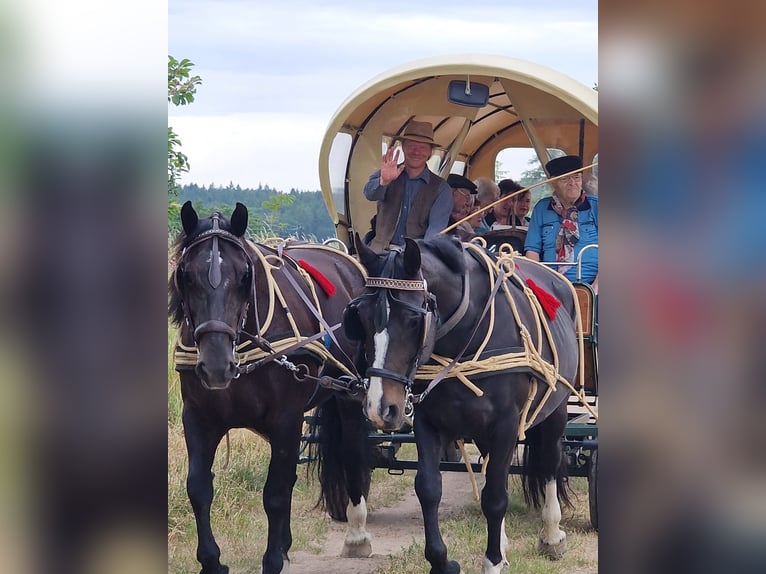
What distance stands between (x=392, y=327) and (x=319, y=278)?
1262 millimetres

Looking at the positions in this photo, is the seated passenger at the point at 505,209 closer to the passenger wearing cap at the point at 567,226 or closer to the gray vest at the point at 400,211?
the passenger wearing cap at the point at 567,226

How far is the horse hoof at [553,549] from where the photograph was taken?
18.4 ft

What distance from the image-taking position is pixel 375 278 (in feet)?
13.4

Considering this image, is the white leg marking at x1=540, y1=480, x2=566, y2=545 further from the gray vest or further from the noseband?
the noseband

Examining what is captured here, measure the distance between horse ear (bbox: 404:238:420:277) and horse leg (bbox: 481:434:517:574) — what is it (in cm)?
91

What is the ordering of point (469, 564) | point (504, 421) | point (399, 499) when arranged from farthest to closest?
1. point (399, 499)
2. point (469, 564)
3. point (504, 421)

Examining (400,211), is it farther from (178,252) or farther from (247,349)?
(178,252)

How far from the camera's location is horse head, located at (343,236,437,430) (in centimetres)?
391

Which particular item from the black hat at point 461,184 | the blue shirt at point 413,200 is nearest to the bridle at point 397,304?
the blue shirt at point 413,200
